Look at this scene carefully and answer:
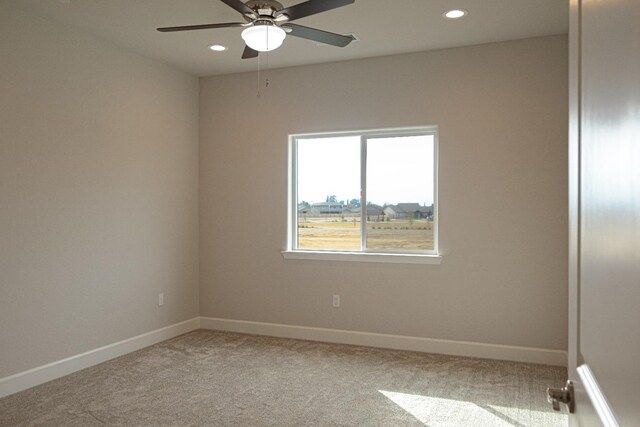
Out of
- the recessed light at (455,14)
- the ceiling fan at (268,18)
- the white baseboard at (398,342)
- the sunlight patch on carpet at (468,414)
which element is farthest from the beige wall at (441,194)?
the ceiling fan at (268,18)

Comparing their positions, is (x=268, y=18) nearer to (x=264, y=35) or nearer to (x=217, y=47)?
(x=264, y=35)

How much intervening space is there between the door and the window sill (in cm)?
372

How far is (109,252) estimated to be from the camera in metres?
4.47

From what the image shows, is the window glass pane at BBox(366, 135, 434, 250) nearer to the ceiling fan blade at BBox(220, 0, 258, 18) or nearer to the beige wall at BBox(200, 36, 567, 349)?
the beige wall at BBox(200, 36, 567, 349)

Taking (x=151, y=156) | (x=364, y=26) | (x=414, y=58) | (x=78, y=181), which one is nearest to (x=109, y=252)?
(x=78, y=181)

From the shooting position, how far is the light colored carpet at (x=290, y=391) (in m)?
3.15

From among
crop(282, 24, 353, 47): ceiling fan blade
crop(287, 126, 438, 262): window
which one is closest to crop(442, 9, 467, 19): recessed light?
crop(282, 24, 353, 47): ceiling fan blade

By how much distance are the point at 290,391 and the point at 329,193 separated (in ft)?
7.35

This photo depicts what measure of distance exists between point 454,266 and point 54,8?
151 inches

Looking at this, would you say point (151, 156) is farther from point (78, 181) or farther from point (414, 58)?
point (414, 58)

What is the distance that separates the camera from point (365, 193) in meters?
5.08

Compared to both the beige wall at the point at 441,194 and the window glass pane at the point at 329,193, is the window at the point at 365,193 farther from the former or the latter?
the beige wall at the point at 441,194

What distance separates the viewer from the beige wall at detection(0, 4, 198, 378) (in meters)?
3.65

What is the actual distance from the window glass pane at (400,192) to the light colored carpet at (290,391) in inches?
42.8
